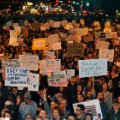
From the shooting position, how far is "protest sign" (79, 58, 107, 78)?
524 inches

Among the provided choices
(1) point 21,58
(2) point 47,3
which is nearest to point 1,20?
(1) point 21,58

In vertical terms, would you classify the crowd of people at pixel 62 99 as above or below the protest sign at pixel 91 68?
below

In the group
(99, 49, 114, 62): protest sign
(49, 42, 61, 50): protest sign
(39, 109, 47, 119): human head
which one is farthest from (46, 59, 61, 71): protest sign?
(49, 42, 61, 50): protest sign

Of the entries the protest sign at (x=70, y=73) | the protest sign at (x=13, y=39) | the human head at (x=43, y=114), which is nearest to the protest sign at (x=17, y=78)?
the human head at (x=43, y=114)

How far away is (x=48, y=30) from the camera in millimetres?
30031

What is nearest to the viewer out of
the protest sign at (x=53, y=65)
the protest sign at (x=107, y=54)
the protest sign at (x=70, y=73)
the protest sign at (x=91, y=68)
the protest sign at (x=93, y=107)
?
the protest sign at (x=93, y=107)

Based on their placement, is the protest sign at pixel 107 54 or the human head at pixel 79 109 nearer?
the human head at pixel 79 109

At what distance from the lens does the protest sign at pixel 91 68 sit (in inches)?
524

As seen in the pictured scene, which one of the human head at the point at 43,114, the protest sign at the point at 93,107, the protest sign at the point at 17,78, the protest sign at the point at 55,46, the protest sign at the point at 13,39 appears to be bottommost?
the protest sign at the point at 13,39

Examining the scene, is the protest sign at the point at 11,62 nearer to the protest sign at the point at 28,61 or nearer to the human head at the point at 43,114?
the protest sign at the point at 28,61

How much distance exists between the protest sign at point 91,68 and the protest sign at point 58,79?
811 millimetres

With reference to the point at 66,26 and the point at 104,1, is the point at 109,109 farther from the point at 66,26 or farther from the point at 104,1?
the point at 104,1

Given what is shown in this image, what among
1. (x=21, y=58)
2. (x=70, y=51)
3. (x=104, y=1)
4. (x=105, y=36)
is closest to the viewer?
(x=21, y=58)

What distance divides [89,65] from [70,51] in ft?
19.9
